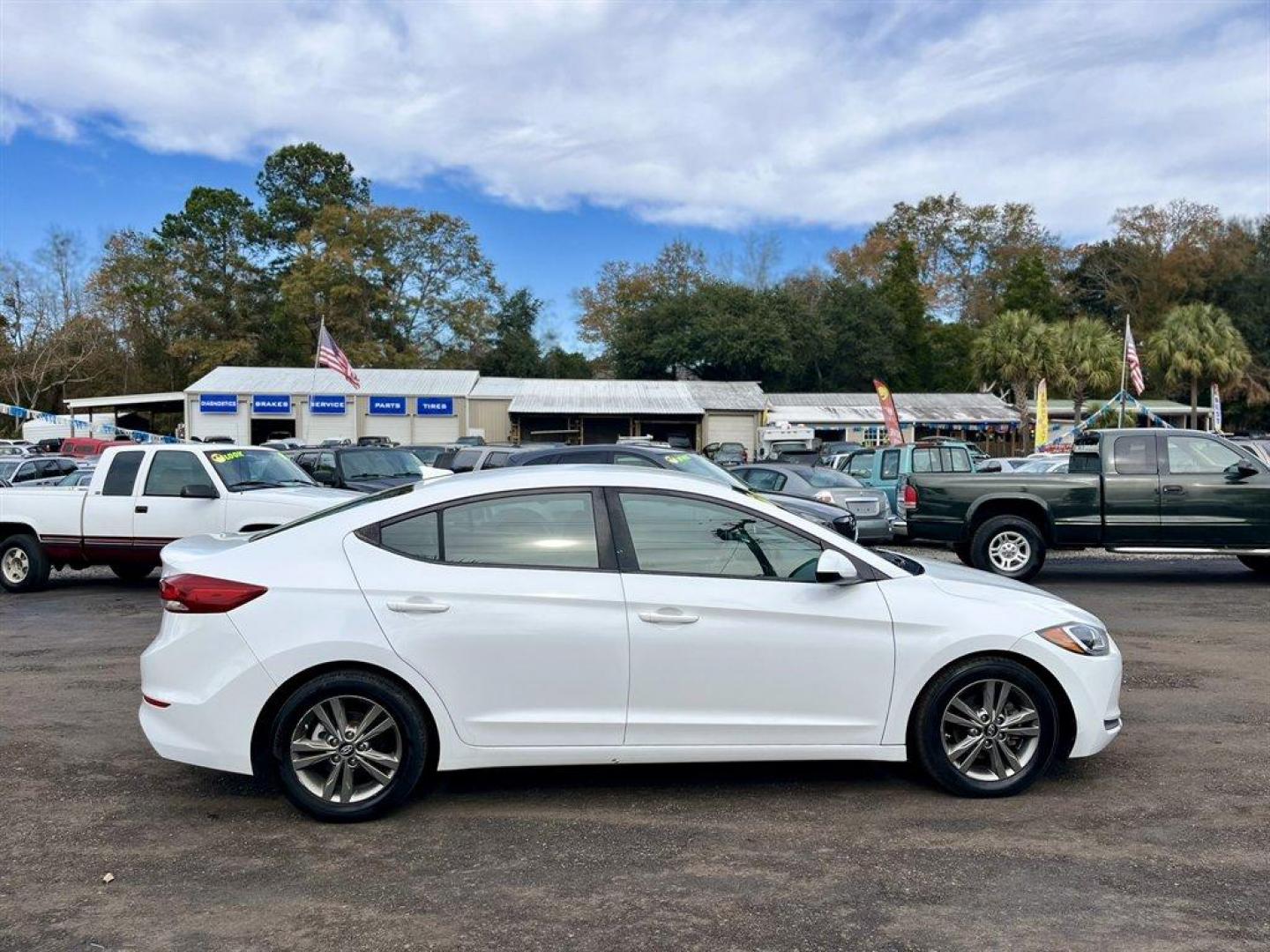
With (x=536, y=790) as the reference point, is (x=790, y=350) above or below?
above

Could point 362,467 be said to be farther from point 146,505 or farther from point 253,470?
point 146,505

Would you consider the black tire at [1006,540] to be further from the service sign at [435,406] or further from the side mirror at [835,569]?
the service sign at [435,406]

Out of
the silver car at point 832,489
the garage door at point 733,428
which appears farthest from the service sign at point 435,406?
the silver car at point 832,489

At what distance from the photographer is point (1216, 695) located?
6.74 metres

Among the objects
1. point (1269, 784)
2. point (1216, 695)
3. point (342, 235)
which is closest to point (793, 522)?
point (1269, 784)

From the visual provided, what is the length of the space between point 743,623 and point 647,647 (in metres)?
0.46

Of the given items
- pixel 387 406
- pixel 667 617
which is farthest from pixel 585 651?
pixel 387 406

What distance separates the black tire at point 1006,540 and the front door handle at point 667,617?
342 inches

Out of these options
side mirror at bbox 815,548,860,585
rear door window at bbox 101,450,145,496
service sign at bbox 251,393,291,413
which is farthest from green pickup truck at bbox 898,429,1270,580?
service sign at bbox 251,393,291,413

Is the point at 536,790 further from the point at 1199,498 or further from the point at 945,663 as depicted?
the point at 1199,498

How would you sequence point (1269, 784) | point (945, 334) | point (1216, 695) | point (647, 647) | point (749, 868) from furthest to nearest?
1. point (945, 334)
2. point (1216, 695)
3. point (1269, 784)
4. point (647, 647)
5. point (749, 868)

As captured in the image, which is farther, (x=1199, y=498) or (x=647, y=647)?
(x=1199, y=498)

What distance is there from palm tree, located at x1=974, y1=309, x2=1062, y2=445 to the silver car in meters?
34.5

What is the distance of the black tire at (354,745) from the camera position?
14.6 ft
